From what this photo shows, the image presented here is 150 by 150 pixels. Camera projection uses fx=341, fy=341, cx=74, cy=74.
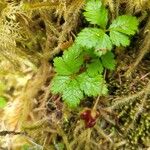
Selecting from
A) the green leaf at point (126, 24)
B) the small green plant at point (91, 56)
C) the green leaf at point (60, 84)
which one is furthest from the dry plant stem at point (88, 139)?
the green leaf at point (126, 24)

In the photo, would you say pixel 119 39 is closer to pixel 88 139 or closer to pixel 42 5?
pixel 42 5

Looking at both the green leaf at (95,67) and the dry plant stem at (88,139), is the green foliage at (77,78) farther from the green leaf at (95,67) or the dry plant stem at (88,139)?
the dry plant stem at (88,139)

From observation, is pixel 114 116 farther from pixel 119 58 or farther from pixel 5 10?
pixel 5 10

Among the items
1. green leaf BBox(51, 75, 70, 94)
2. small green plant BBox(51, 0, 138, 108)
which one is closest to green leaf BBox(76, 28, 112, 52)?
small green plant BBox(51, 0, 138, 108)

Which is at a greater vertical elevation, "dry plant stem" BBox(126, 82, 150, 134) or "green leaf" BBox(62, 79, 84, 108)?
"green leaf" BBox(62, 79, 84, 108)

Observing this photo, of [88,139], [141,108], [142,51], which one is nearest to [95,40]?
[142,51]

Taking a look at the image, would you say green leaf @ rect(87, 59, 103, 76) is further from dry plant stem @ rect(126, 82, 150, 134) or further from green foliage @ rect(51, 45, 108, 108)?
dry plant stem @ rect(126, 82, 150, 134)
